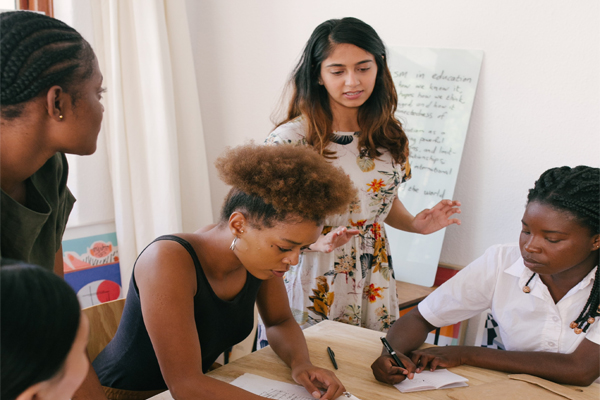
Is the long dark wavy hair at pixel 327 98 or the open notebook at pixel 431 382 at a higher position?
the long dark wavy hair at pixel 327 98

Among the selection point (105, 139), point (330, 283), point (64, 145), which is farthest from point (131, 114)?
point (64, 145)

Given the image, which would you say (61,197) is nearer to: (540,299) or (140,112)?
(540,299)

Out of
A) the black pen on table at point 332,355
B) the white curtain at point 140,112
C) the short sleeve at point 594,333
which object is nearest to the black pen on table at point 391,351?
the black pen on table at point 332,355

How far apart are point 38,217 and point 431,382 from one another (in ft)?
3.17

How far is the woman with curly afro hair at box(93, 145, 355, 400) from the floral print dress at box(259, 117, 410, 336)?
Result: 34cm

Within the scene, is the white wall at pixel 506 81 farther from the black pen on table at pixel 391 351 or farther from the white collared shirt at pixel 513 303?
the black pen on table at pixel 391 351

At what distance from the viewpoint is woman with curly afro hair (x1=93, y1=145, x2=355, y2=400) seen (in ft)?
3.59

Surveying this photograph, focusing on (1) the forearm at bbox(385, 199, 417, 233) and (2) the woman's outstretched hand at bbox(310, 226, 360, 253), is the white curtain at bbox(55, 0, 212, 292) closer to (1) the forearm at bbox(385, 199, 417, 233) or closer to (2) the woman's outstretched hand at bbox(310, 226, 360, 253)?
(1) the forearm at bbox(385, 199, 417, 233)

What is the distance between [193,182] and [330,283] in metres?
1.55

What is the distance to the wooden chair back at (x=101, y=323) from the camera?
151 centimetres

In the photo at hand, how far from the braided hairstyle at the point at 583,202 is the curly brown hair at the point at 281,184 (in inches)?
23.4

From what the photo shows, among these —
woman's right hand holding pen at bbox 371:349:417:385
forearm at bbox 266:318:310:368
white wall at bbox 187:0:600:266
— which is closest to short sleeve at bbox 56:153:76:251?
forearm at bbox 266:318:310:368

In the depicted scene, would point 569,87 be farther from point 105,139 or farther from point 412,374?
point 105,139

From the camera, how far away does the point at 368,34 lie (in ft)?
5.71
